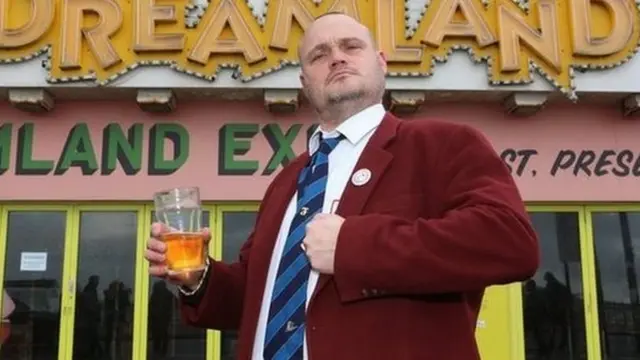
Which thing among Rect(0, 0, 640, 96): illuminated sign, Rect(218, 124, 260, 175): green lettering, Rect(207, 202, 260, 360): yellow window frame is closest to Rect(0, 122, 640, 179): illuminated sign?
Rect(218, 124, 260, 175): green lettering

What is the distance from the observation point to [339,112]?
6.16 ft

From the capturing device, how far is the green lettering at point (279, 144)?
6.23 m

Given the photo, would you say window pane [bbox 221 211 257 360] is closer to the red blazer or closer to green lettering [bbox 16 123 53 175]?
green lettering [bbox 16 123 53 175]

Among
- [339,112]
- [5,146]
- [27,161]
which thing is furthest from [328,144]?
[5,146]

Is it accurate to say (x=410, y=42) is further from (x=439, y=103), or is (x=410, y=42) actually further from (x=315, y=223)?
(x=315, y=223)

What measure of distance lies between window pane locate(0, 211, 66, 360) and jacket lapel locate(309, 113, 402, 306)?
16.3 feet

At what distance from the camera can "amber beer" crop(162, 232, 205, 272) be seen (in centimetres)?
184

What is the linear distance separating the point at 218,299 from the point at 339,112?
22.3 inches

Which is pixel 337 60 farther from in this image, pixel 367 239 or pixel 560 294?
pixel 560 294

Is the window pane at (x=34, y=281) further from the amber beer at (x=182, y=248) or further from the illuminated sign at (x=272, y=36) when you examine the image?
the amber beer at (x=182, y=248)

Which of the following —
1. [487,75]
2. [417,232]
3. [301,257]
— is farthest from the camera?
[487,75]

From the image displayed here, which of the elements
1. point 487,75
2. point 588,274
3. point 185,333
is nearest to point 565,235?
point 588,274

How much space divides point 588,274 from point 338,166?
502 cm

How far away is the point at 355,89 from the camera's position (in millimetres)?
1844
